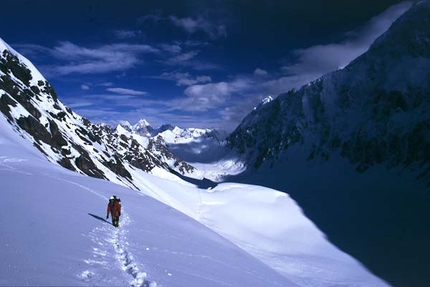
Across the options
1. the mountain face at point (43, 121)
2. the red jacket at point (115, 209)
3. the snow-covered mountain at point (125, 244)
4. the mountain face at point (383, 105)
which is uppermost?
the mountain face at point (383, 105)

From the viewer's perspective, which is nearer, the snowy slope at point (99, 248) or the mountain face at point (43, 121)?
the snowy slope at point (99, 248)

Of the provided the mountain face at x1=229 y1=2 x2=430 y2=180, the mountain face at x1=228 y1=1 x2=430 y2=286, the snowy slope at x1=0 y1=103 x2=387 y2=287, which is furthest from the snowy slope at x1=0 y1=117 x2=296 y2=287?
the mountain face at x1=229 y1=2 x2=430 y2=180

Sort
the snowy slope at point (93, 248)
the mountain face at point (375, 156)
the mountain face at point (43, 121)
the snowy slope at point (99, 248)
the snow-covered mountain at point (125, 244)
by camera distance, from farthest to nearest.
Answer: the mountain face at point (375, 156) < the mountain face at point (43, 121) < the snow-covered mountain at point (125, 244) < the snowy slope at point (99, 248) < the snowy slope at point (93, 248)

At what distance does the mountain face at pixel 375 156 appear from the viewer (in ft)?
165

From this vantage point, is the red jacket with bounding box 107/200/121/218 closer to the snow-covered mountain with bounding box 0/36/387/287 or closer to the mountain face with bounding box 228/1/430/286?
the snow-covered mountain with bounding box 0/36/387/287

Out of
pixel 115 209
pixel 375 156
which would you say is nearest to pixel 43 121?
pixel 115 209

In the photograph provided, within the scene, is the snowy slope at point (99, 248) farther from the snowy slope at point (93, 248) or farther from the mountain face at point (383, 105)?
the mountain face at point (383, 105)

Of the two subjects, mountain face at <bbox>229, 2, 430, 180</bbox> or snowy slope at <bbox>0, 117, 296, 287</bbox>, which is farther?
mountain face at <bbox>229, 2, 430, 180</bbox>

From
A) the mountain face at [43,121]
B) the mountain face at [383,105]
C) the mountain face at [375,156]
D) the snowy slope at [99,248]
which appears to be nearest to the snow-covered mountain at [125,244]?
the snowy slope at [99,248]

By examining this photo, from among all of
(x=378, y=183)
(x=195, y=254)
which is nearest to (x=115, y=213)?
(x=195, y=254)

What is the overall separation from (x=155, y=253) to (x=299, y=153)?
178100 mm

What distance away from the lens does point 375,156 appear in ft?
426

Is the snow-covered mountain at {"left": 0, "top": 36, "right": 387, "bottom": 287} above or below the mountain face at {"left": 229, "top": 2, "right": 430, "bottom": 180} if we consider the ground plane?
below

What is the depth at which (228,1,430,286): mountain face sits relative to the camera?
5025cm
